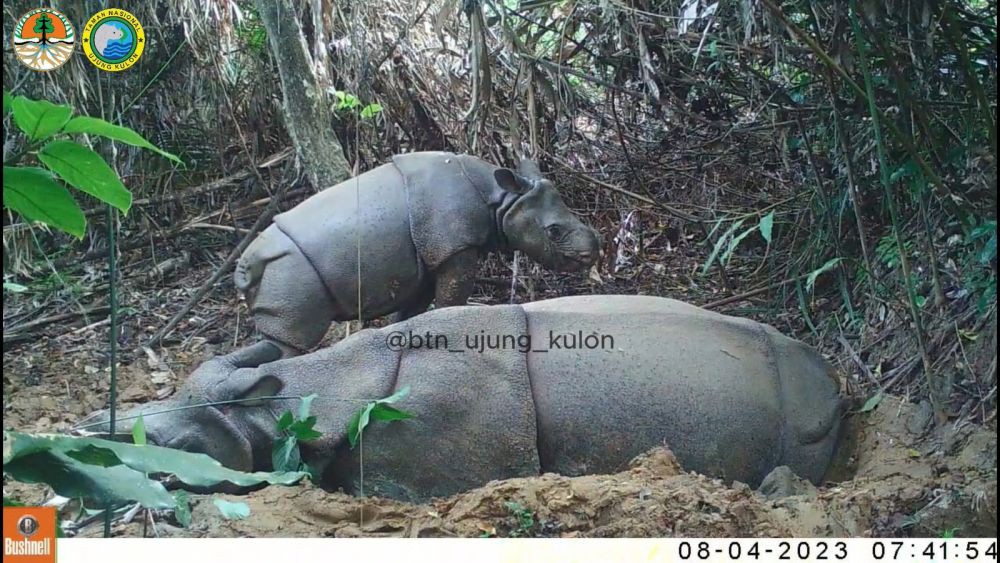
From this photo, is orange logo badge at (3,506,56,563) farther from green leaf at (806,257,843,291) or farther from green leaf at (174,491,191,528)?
green leaf at (806,257,843,291)

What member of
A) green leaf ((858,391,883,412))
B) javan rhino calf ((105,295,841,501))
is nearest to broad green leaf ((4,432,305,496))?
javan rhino calf ((105,295,841,501))

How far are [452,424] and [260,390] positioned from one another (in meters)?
0.58

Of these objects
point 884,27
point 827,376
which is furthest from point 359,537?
point 884,27

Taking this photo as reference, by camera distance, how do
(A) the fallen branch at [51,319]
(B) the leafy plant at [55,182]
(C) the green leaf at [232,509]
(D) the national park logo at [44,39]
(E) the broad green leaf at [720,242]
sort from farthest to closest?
(E) the broad green leaf at [720,242]
(A) the fallen branch at [51,319]
(D) the national park logo at [44,39]
(C) the green leaf at [232,509]
(B) the leafy plant at [55,182]

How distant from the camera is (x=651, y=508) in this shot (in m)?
2.99

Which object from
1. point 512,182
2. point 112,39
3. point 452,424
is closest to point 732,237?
point 512,182

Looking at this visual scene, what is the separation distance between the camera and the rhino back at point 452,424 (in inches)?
134

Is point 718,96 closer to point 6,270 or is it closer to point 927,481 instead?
point 927,481

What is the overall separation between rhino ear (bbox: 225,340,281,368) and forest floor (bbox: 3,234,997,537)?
0.04 m

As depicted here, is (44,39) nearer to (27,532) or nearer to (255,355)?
(255,355)

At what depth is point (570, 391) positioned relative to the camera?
3.49m

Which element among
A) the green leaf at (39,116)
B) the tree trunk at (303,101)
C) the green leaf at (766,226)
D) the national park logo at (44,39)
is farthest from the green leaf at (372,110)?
the green leaf at (39,116)

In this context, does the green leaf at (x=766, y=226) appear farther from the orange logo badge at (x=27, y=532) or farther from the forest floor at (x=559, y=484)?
the orange logo badge at (x=27, y=532)

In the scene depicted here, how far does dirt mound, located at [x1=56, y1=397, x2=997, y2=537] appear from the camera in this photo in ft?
9.75
